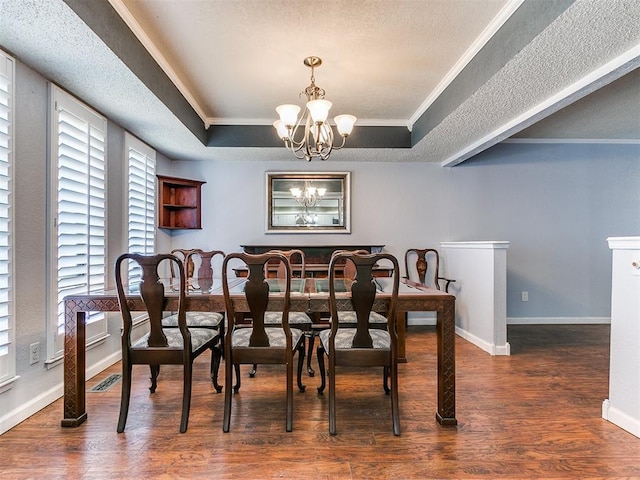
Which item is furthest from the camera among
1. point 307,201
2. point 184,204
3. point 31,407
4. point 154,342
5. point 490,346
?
point 307,201

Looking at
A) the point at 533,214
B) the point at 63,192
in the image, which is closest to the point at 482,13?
the point at 63,192

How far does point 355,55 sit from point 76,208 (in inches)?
93.3

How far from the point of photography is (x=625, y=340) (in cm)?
207

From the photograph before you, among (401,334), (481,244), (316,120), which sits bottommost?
(401,334)

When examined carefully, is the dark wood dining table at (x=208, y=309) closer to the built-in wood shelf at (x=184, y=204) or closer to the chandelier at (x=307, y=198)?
the built-in wood shelf at (x=184, y=204)

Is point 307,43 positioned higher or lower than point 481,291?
higher

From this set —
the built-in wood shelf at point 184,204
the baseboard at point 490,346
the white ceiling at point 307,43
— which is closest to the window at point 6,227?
the white ceiling at point 307,43

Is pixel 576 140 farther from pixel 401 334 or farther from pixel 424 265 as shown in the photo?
pixel 401 334

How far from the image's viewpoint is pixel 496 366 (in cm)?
308

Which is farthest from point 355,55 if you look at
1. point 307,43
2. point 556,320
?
point 556,320

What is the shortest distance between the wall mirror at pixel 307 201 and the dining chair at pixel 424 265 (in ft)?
3.04

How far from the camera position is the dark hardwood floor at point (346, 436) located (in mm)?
1668

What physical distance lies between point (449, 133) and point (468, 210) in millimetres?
1607

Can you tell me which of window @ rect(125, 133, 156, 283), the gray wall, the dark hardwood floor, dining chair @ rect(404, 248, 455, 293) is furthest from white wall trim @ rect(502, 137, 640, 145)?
window @ rect(125, 133, 156, 283)
